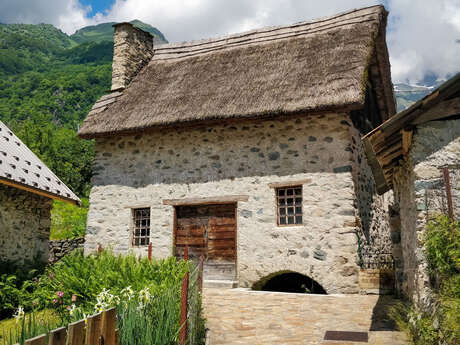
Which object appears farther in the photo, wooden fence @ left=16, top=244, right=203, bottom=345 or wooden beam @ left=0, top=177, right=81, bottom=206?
wooden beam @ left=0, top=177, right=81, bottom=206

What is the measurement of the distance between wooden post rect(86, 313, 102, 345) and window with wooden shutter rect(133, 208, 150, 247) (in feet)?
26.1

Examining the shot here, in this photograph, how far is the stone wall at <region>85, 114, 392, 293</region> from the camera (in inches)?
336

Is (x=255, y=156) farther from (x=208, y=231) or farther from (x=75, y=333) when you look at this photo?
(x=75, y=333)

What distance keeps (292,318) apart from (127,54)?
363 inches

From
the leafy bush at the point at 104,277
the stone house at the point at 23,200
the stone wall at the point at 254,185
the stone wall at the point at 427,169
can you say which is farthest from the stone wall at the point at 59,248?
the stone wall at the point at 427,169

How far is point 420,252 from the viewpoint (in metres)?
4.82

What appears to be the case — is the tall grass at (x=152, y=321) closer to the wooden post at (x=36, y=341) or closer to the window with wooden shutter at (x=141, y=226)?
the wooden post at (x=36, y=341)

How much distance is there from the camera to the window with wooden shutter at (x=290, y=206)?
29.5 feet

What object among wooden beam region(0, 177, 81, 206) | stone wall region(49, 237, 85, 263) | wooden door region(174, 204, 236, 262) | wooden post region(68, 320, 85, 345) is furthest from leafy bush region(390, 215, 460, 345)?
stone wall region(49, 237, 85, 263)

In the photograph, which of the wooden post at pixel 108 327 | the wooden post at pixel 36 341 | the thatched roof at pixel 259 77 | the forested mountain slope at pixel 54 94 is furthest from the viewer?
the forested mountain slope at pixel 54 94

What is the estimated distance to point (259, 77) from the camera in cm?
1020

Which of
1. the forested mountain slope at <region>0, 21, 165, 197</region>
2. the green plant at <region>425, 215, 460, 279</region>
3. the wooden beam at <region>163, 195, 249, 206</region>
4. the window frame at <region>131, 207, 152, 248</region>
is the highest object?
the forested mountain slope at <region>0, 21, 165, 197</region>

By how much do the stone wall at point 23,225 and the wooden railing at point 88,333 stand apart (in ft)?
19.8

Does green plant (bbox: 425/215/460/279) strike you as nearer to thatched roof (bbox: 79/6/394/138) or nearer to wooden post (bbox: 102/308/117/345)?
wooden post (bbox: 102/308/117/345)
